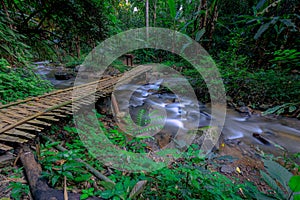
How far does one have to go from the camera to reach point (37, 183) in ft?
4.00

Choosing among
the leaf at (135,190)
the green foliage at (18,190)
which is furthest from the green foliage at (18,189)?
the leaf at (135,190)

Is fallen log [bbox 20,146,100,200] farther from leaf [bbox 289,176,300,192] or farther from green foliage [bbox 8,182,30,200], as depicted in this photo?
leaf [bbox 289,176,300,192]

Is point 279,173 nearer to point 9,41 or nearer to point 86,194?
point 86,194

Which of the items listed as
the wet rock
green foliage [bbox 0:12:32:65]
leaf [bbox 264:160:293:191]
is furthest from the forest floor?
green foliage [bbox 0:12:32:65]

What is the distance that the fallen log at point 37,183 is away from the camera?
1099 millimetres

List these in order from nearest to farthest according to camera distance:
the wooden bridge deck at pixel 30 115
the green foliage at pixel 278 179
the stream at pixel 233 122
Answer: the green foliage at pixel 278 179 < the wooden bridge deck at pixel 30 115 < the stream at pixel 233 122

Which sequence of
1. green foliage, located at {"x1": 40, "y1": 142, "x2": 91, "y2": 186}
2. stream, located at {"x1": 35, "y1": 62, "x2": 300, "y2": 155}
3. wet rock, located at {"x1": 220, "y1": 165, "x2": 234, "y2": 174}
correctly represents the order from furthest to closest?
stream, located at {"x1": 35, "y1": 62, "x2": 300, "y2": 155}, wet rock, located at {"x1": 220, "y1": 165, "x2": 234, "y2": 174}, green foliage, located at {"x1": 40, "y1": 142, "x2": 91, "y2": 186}

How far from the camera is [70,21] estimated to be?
Answer: 4160 mm

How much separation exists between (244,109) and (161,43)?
30.1ft

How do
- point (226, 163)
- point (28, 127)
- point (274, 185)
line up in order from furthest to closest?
1. point (226, 163)
2. point (28, 127)
3. point (274, 185)

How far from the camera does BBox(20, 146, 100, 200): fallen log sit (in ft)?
3.61

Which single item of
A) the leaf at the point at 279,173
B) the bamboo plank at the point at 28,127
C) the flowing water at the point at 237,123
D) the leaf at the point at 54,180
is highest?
the leaf at the point at 279,173

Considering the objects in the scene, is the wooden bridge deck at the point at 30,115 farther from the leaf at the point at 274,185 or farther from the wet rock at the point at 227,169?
the wet rock at the point at 227,169

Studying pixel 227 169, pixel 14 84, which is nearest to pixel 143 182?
pixel 227 169
